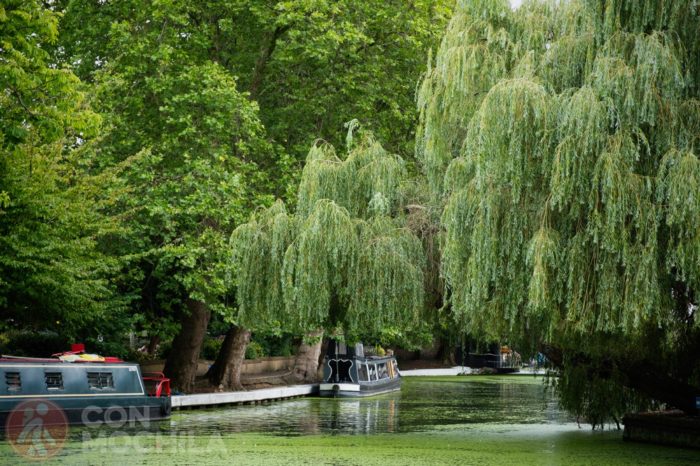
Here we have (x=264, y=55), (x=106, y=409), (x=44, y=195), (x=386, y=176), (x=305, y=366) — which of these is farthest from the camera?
(x=305, y=366)

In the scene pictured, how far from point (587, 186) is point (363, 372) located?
22.1 meters

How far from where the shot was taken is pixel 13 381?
17.4 metres

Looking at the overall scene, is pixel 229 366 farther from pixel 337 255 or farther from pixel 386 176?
pixel 337 255

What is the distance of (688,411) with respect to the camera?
15.2 m

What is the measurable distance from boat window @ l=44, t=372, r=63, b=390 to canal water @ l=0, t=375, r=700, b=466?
978mm

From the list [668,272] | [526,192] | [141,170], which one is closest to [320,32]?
[141,170]

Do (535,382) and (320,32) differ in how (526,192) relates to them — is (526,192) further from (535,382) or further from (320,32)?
(535,382)

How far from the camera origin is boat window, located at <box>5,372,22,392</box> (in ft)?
56.7

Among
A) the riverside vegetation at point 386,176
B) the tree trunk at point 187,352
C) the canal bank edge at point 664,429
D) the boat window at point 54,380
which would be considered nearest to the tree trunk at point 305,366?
the tree trunk at point 187,352

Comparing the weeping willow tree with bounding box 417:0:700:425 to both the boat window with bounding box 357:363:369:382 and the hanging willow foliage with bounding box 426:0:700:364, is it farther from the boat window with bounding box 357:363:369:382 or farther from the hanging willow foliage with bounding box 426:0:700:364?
the boat window with bounding box 357:363:369:382

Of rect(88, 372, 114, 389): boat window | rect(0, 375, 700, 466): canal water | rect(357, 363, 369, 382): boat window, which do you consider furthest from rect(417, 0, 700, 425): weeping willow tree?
rect(357, 363, 369, 382): boat window

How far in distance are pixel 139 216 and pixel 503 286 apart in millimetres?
11876

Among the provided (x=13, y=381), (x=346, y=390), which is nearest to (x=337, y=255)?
(x=13, y=381)

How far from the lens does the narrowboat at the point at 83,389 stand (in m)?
17.5
